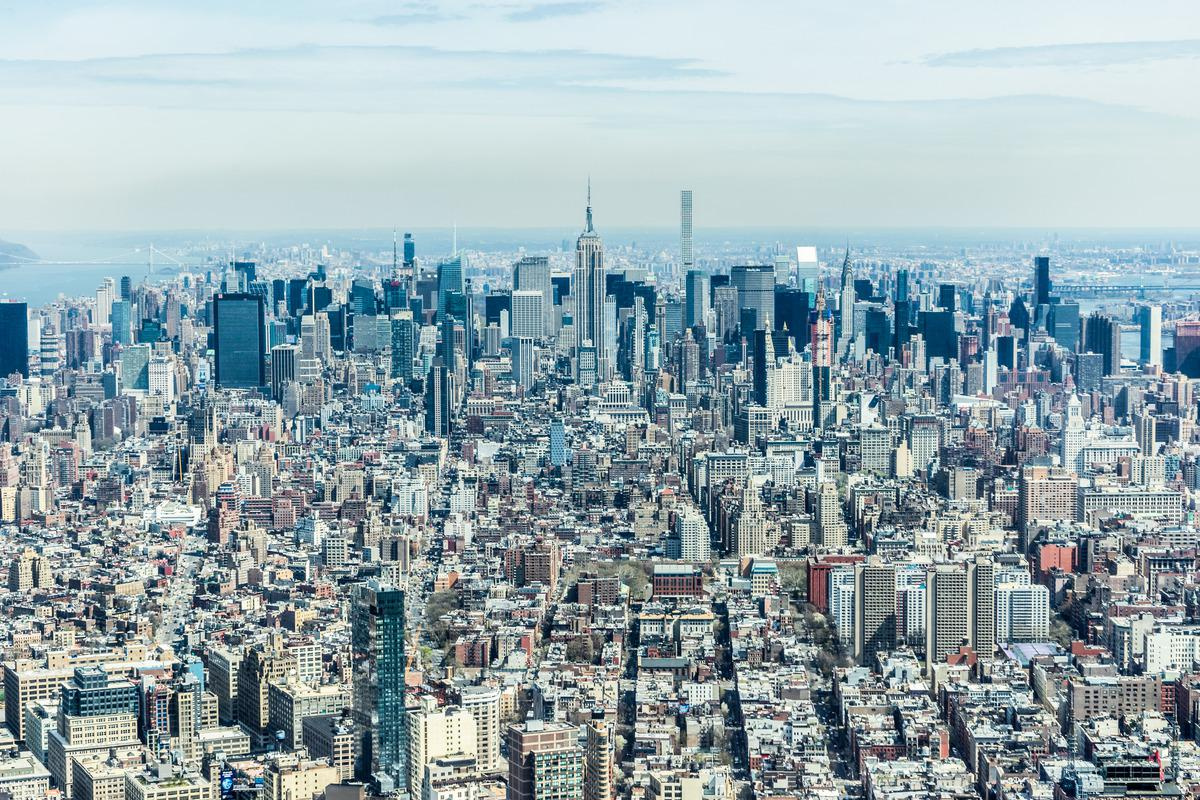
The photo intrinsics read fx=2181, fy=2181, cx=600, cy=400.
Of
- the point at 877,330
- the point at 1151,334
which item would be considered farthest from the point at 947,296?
the point at 1151,334

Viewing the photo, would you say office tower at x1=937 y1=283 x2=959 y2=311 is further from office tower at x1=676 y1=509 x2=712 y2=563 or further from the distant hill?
the distant hill

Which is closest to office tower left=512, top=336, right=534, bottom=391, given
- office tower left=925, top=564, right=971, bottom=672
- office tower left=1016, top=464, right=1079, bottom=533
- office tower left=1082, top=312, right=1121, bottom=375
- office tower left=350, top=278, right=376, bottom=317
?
office tower left=350, top=278, right=376, bottom=317

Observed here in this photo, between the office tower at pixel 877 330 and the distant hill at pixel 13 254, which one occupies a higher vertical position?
the distant hill at pixel 13 254

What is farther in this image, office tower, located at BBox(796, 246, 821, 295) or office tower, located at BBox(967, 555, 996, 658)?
Result: office tower, located at BBox(796, 246, 821, 295)

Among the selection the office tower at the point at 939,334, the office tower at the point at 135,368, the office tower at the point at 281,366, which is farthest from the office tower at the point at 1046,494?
the office tower at the point at 135,368

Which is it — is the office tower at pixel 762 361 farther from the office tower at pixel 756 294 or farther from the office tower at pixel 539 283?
the office tower at pixel 539 283

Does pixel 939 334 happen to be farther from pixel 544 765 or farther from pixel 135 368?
pixel 544 765
